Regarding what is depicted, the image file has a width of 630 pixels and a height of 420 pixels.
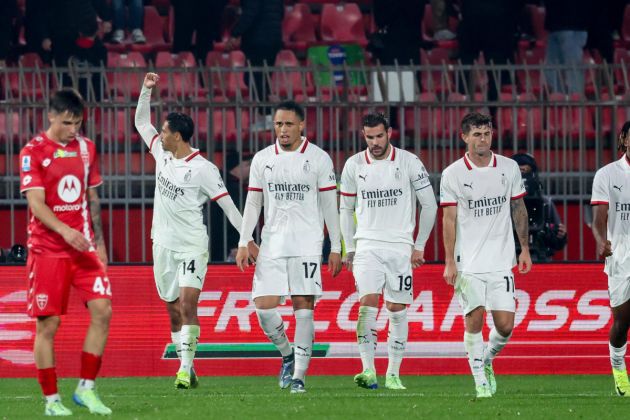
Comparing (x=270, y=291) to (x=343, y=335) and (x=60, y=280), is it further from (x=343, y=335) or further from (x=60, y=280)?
(x=60, y=280)

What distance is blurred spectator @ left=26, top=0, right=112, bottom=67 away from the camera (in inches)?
727


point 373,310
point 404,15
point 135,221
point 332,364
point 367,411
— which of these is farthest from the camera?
point 404,15

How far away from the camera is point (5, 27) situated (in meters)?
19.2

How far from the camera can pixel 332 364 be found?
1330cm

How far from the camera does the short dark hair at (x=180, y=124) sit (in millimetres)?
11961

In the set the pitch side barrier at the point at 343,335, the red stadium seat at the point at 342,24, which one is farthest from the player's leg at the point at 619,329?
the red stadium seat at the point at 342,24

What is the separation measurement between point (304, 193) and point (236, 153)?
344 cm

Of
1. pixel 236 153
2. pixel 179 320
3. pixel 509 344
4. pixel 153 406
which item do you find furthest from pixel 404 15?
pixel 153 406

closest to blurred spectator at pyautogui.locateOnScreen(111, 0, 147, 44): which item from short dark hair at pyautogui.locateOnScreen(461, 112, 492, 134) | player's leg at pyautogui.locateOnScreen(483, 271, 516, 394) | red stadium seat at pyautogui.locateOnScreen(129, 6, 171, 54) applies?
red stadium seat at pyautogui.locateOnScreen(129, 6, 171, 54)

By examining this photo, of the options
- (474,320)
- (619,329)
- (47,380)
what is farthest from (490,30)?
(47,380)

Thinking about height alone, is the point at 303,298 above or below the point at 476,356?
above

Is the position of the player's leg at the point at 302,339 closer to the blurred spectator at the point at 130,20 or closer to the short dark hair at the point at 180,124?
the short dark hair at the point at 180,124

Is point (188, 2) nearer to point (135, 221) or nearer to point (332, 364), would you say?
point (135, 221)

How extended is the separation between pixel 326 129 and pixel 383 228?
3.30 meters
